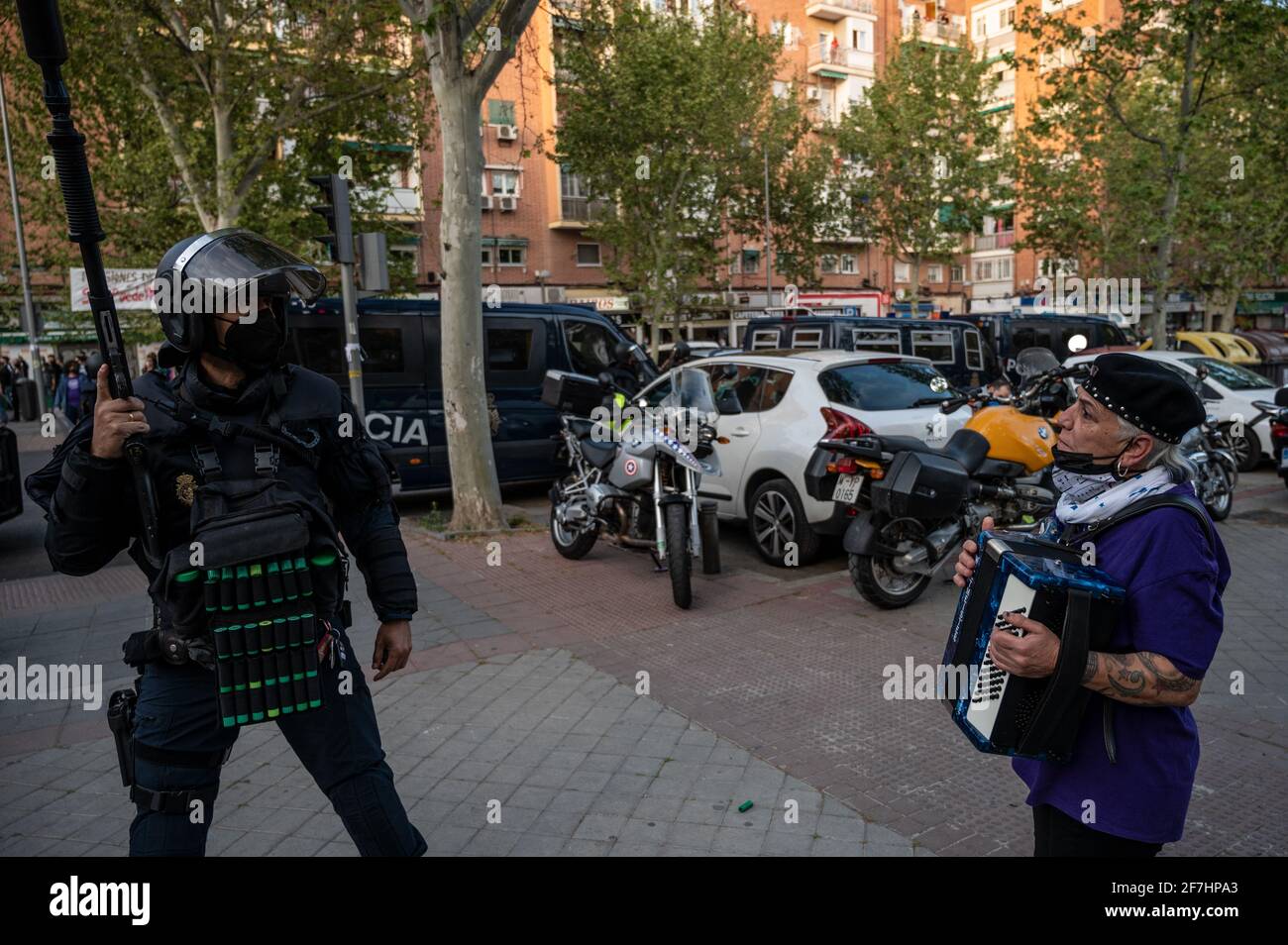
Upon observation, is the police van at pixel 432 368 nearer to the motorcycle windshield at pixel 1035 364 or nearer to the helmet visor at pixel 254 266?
the motorcycle windshield at pixel 1035 364

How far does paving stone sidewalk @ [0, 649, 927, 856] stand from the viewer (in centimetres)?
347

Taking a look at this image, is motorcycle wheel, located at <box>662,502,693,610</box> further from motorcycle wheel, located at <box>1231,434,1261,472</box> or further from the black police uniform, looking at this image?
motorcycle wheel, located at <box>1231,434,1261,472</box>

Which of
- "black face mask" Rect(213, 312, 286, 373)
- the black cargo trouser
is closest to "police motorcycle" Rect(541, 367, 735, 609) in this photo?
the black cargo trouser

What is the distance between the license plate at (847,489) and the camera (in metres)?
6.47

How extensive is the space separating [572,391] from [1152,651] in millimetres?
7237

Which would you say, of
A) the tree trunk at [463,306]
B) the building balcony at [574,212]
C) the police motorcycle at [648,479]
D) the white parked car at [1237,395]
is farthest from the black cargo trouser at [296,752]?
the building balcony at [574,212]

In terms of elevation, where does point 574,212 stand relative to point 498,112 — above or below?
below

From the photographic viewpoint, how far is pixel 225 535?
2.24 metres

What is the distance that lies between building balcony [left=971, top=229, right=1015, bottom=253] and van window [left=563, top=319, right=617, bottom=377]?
4374cm

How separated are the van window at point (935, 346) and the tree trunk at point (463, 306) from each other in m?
9.31

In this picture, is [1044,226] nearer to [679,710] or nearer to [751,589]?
[751,589]

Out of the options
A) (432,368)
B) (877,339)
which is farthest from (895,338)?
(432,368)

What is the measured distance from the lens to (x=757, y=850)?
11.0 ft

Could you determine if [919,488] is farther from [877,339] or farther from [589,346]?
[877,339]
